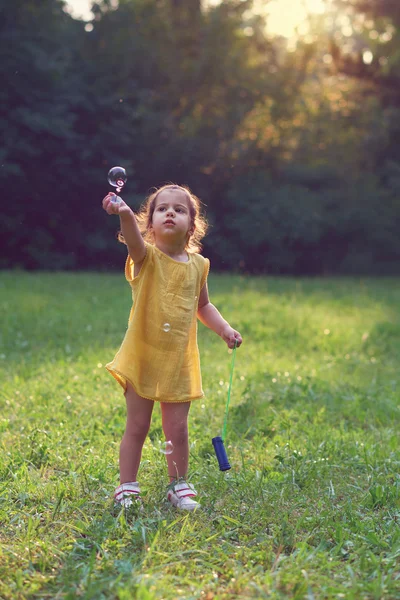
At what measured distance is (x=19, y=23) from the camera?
61.0 ft

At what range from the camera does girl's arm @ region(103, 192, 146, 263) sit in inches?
117

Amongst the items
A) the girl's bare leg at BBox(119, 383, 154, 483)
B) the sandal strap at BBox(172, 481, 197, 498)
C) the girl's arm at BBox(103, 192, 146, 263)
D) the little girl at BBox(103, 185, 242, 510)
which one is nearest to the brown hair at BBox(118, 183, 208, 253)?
the little girl at BBox(103, 185, 242, 510)

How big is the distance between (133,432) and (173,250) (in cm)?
82

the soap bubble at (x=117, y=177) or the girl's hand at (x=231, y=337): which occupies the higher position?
the soap bubble at (x=117, y=177)

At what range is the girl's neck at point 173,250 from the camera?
3.33m

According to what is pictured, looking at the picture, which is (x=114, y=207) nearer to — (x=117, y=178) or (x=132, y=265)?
(x=117, y=178)

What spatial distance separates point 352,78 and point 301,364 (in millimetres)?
20731

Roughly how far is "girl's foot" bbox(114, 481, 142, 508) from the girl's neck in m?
1.00

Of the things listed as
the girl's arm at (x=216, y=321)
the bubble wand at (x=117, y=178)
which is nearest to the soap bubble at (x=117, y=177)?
the bubble wand at (x=117, y=178)

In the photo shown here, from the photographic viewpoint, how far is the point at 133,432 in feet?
10.8

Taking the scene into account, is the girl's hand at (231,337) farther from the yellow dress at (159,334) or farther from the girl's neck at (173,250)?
the girl's neck at (173,250)

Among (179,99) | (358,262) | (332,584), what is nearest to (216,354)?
(332,584)

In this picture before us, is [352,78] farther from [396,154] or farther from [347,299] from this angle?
[347,299]

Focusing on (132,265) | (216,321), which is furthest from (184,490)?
→ (132,265)
